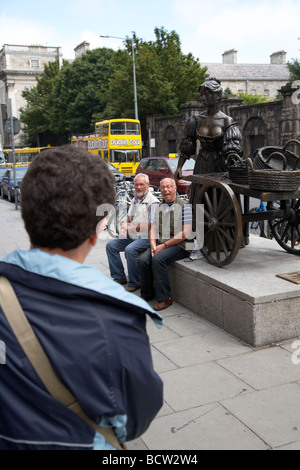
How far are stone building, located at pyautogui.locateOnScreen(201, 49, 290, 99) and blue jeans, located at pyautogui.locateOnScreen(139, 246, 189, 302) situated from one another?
64.3m

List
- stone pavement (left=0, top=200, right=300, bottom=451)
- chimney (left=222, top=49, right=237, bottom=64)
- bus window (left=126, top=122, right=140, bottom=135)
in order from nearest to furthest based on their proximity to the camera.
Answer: stone pavement (left=0, top=200, right=300, bottom=451) → bus window (left=126, top=122, right=140, bottom=135) → chimney (left=222, top=49, right=237, bottom=64)

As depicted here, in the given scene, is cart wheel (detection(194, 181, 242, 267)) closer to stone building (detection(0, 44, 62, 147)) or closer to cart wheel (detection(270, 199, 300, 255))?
cart wheel (detection(270, 199, 300, 255))

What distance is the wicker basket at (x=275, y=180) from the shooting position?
456 centimetres

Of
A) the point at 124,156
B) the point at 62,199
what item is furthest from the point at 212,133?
the point at 124,156

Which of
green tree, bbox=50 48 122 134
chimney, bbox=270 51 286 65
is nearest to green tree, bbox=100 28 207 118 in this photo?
green tree, bbox=50 48 122 134

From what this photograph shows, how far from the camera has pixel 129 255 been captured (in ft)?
19.5

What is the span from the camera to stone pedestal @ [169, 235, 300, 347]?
4.22 m

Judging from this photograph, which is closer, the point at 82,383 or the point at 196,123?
the point at 82,383

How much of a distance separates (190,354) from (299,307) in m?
1.12

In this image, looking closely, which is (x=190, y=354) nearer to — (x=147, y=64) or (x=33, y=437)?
(x=33, y=437)

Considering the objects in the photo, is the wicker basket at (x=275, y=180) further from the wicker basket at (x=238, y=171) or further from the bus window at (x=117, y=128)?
the bus window at (x=117, y=128)

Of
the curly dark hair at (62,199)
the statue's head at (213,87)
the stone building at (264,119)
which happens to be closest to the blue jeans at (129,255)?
the statue's head at (213,87)

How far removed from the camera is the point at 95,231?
4.54 feet
